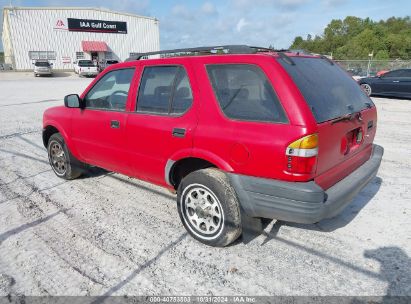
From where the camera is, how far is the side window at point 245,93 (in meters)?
2.79

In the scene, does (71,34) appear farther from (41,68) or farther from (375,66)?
(375,66)

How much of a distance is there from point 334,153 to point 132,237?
2.15 metres

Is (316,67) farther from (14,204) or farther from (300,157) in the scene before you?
(14,204)

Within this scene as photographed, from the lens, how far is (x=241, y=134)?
2.86 meters

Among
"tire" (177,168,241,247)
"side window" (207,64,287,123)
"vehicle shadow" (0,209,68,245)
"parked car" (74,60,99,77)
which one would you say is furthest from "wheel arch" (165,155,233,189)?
"parked car" (74,60,99,77)

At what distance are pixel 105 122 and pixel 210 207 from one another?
1786 mm

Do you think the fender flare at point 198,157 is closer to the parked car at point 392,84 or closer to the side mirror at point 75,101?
the side mirror at point 75,101

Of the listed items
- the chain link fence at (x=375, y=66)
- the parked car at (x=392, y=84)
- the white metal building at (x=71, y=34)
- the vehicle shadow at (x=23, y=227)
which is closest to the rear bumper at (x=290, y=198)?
the vehicle shadow at (x=23, y=227)

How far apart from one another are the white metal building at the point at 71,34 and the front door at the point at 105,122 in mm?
41875

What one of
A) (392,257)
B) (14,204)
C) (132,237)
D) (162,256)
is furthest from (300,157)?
(14,204)

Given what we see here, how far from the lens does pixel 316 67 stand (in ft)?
10.8

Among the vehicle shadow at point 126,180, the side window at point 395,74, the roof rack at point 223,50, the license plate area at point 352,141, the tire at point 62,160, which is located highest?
the roof rack at point 223,50

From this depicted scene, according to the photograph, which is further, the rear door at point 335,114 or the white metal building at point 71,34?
the white metal building at point 71,34

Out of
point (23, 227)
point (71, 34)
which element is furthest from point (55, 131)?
point (71, 34)
